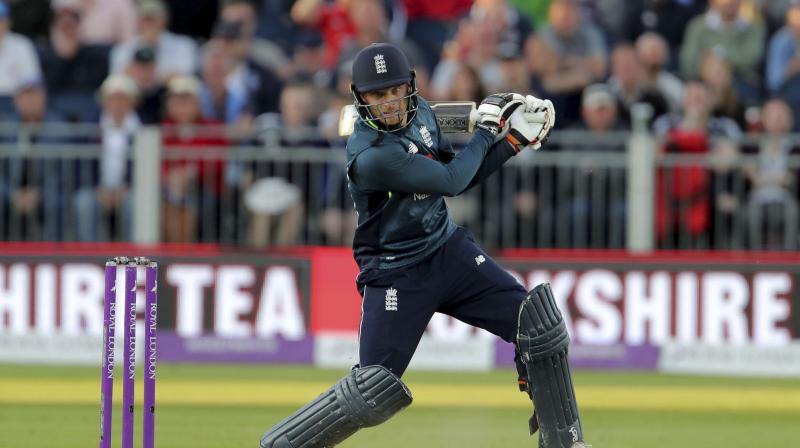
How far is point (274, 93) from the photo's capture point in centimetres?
1353

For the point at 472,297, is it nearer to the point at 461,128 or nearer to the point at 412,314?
the point at 412,314

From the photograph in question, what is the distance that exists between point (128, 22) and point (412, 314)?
8.46m

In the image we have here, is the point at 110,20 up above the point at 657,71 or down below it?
above

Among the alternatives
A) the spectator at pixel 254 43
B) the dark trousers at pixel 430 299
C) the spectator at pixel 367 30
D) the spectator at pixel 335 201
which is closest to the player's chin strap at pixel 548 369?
the dark trousers at pixel 430 299

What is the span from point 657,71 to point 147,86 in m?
4.40

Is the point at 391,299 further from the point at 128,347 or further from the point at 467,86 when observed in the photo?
the point at 467,86

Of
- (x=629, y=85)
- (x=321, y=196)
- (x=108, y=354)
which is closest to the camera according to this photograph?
(x=108, y=354)

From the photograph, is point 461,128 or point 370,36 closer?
point 461,128

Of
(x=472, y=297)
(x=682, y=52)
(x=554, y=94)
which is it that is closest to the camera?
(x=472, y=297)

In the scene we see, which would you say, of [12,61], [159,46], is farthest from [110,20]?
[12,61]

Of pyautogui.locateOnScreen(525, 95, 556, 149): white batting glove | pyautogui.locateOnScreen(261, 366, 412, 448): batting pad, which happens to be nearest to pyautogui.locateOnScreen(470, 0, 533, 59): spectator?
pyautogui.locateOnScreen(525, 95, 556, 149): white batting glove

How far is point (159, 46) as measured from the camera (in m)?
13.9

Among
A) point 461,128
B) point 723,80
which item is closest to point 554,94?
point 723,80

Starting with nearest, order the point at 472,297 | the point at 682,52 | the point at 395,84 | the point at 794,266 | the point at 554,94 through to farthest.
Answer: the point at 395,84 → the point at 472,297 → the point at 794,266 → the point at 554,94 → the point at 682,52
